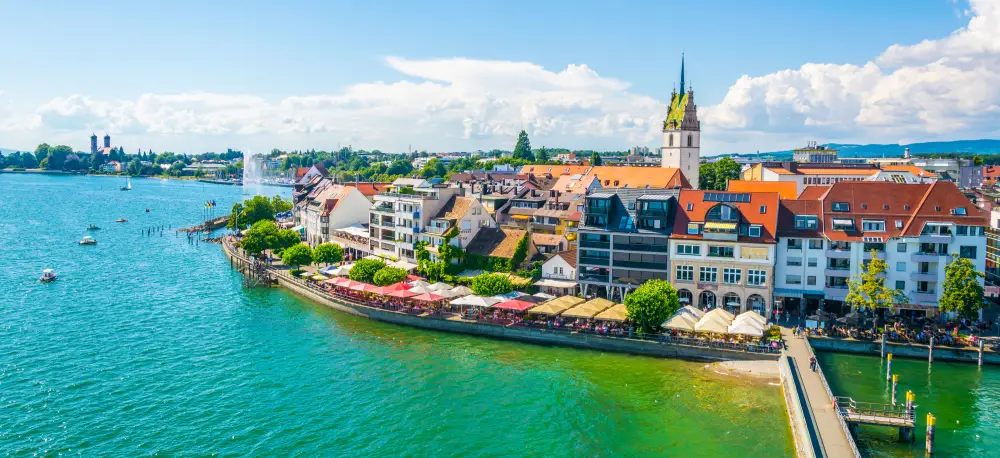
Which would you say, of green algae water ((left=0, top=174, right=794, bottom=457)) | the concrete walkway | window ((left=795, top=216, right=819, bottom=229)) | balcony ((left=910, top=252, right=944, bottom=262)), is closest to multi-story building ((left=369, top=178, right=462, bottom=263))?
green algae water ((left=0, top=174, right=794, bottom=457))

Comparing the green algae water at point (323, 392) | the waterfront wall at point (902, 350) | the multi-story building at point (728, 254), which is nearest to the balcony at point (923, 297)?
the waterfront wall at point (902, 350)

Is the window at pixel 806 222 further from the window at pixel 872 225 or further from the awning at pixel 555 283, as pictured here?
the awning at pixel 555 283

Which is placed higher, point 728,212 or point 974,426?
point 728,212

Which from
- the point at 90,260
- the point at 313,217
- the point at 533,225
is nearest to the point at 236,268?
the point at 313,217

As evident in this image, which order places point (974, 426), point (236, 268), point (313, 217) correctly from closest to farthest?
1. point (974, 426)
2. point (236, 268)
3. point (313, 217)

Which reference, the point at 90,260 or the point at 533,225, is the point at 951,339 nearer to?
the point at 533,225

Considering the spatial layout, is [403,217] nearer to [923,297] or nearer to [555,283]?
[555,283]

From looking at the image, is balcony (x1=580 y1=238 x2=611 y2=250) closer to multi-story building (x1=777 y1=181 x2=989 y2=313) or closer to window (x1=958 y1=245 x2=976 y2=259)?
multi-story building (x1=777 y1=181 x2=989 y2=313)
